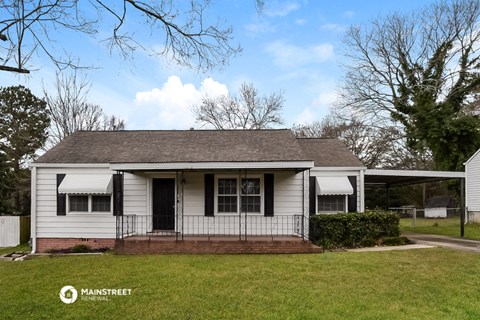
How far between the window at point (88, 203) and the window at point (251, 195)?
484cm

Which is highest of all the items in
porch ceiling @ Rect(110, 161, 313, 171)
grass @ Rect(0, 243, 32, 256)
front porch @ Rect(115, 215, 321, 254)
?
porch ceiling @ Rect(110, 161, 313, 171)

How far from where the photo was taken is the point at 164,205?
12.7m

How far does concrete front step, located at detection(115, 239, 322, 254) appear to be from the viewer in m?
10.6

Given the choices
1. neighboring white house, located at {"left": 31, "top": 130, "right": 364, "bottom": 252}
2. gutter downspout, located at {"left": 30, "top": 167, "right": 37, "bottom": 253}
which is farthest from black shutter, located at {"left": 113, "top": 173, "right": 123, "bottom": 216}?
gutter downspout, located at {"left": 30, "top": 167, "right": 37, "bottom": 253}

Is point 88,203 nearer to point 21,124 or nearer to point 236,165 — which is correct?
point 236,165

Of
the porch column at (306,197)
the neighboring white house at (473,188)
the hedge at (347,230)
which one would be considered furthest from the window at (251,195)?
the neighboring white house at (473,188)

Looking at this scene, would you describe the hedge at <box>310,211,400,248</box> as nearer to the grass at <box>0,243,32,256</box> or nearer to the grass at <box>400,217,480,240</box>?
the grass at <box>400,217,480,240</box>

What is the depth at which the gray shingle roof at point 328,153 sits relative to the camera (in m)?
13.5

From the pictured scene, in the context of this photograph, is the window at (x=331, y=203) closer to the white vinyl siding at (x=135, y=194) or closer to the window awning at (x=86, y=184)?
the white vinyl siding at (x=135, y=194)

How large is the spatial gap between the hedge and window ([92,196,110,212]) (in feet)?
24.2

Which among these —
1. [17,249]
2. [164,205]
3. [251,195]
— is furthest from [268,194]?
[17,249]

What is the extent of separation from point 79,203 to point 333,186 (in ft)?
30.0

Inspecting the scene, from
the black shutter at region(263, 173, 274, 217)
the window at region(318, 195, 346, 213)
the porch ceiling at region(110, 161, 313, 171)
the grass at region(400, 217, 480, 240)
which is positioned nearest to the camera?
the porch ceiling at region(110, 161, 313, 171)

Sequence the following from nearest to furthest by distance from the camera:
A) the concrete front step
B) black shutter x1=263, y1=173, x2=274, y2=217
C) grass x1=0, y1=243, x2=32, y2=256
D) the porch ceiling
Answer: the concrete front step → the porch ceiling → black shutter x1=263, y1=173, x2=274, y2=217 → grass x1=0, y1=243, x2=32, y2=256
